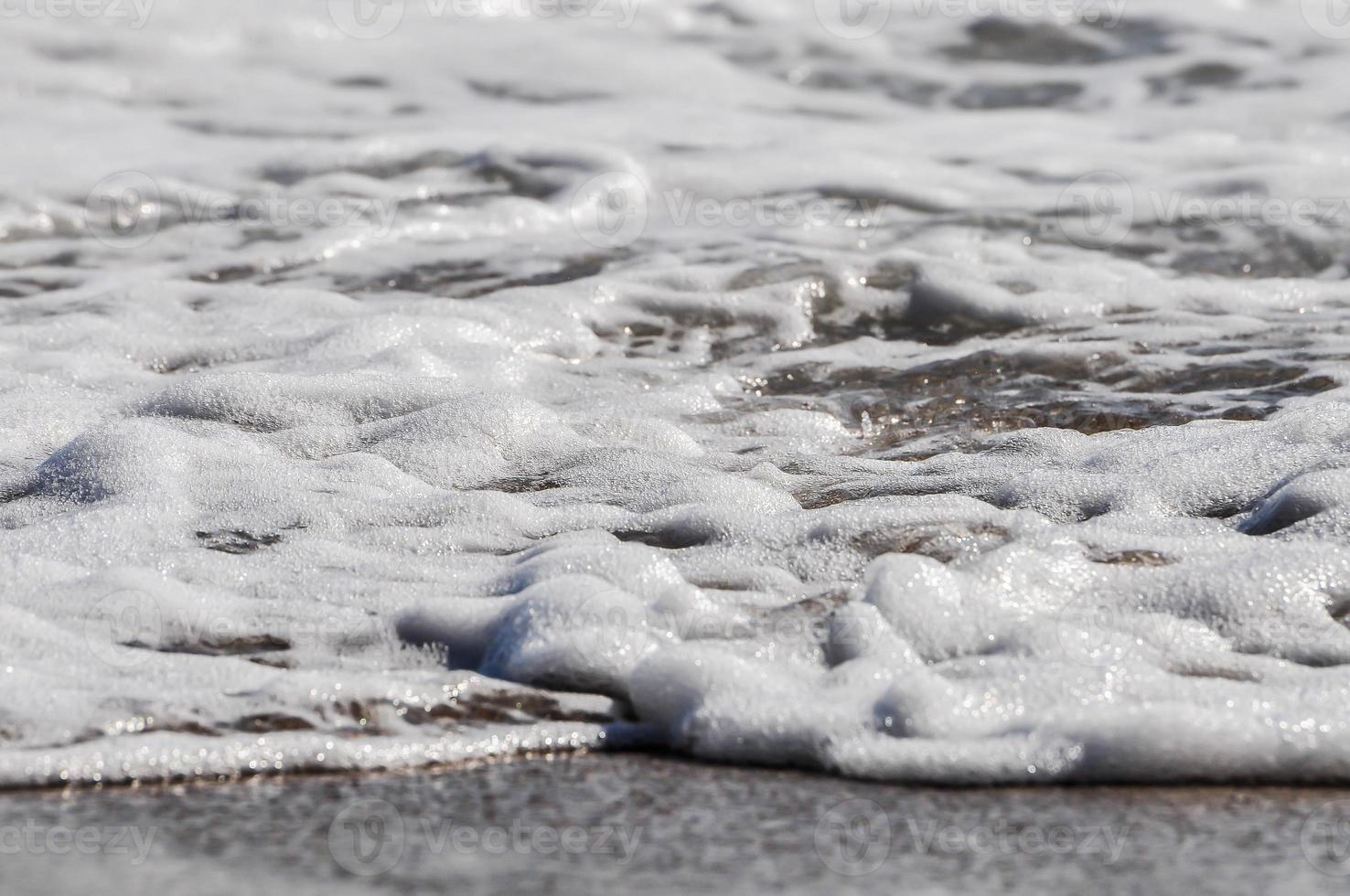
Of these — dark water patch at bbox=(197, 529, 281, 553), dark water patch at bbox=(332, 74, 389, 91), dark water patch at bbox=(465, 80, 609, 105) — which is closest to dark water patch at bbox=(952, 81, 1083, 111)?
dark water patch at bbox=(465, 80, 609, 105)

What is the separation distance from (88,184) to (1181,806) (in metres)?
5.24

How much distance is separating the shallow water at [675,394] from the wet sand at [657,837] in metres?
0.08

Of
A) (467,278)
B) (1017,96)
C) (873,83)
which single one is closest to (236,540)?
(467,278)

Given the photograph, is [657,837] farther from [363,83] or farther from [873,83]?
[873,83]

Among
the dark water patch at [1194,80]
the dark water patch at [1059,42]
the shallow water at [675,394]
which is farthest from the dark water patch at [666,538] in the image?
the dark water patch at [1059,42]

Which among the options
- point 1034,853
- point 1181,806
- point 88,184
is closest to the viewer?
point 1034,853

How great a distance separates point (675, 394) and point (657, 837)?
2.09 metres

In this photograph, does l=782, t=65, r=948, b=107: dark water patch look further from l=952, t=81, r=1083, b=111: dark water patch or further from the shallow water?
l=952, t=81, r=1083, b=111: dark water patch

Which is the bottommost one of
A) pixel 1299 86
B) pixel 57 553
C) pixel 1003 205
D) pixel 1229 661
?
pixel 57 553

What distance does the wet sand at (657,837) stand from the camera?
146cm

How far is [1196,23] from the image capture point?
25.3 ft

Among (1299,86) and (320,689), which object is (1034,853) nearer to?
(320,689)

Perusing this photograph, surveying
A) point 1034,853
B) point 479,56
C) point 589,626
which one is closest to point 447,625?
point 589,626

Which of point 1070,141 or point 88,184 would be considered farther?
point 1070,141
